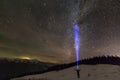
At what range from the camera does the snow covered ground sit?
21.0 meters

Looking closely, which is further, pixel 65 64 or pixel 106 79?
pixel 65 64

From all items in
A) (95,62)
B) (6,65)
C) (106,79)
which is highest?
(6,65)

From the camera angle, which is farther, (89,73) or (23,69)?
(23,69)

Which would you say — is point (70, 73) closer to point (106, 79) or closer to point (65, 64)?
point (65, 64)

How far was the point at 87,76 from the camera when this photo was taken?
2181cm

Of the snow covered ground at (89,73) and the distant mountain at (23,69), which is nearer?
the snow covered ground at (89,73)

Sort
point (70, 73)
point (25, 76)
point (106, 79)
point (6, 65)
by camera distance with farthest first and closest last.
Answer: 1. point (6, 65)
2. point (25, 76)
3. point (70, 73)
4. point (106, 79)

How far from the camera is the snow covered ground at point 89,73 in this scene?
21.0m

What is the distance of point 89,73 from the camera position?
22.0 meters

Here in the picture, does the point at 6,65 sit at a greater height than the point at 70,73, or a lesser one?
greater

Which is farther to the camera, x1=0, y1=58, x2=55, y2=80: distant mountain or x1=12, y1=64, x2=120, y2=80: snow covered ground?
x1=0, y1=58, x2=55, y2=80: distant mountain

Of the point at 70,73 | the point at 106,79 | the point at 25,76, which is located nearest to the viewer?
the point at 106,79

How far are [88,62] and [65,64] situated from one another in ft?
6.50

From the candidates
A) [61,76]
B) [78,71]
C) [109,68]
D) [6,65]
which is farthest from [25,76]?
[6,65]
